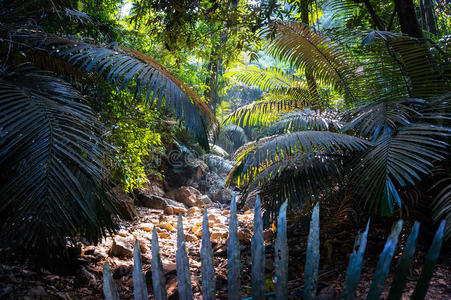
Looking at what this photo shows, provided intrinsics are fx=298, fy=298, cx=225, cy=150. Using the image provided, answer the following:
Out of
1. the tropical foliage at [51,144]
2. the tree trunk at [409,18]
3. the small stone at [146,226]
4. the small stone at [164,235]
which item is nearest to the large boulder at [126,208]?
the small stone at [146,226]

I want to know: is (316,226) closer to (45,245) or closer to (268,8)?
(45,245)

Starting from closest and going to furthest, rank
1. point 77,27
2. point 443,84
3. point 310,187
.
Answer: point 310,187 → point 443,84 → point 77,27

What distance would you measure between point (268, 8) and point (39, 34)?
2186 mm

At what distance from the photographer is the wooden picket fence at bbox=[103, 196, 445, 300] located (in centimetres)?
69

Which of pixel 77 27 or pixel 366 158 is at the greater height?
pixel 77 27

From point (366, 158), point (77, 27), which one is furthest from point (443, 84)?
point (77, 27)

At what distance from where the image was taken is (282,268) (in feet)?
2.72

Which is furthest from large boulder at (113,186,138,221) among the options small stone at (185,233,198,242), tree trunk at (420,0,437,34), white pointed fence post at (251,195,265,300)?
tree trunk at (420,0,437,34)

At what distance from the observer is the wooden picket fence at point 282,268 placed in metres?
0.69

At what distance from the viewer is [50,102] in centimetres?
196

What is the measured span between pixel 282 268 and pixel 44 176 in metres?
1.34

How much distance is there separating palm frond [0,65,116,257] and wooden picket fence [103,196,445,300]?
0.84m

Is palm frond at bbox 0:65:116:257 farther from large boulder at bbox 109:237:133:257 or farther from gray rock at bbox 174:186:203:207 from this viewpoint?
gray rock at bbox 174:186:203:207

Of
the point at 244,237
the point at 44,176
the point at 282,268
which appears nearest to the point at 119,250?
the point at 244,237
